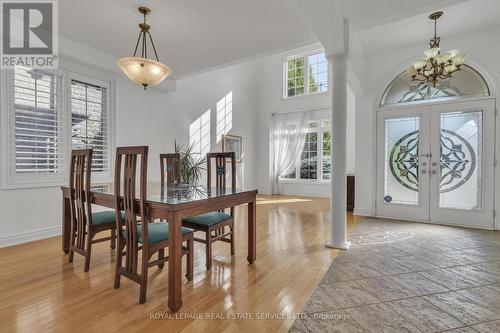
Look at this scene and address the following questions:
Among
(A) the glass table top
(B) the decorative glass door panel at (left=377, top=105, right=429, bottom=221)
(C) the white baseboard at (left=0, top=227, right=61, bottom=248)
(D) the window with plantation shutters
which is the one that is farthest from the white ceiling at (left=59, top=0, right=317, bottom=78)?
(C) the white baseboard at (left=0, top=227, right=61, bottom=248)

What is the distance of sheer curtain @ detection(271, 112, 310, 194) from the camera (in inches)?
307

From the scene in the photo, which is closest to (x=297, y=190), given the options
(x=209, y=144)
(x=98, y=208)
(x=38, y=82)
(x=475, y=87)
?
(x=209, y=144)

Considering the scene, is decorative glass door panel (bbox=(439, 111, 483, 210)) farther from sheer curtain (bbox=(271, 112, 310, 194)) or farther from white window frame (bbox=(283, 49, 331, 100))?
sheer curtain (bbox=(271, 112, 310, 194))

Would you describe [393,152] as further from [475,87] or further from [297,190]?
[297,190]

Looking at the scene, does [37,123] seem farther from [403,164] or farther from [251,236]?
[403,164]

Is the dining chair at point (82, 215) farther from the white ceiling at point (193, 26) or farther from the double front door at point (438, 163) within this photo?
the double front door at point (438, 163)

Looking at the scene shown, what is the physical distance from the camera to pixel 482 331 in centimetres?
161

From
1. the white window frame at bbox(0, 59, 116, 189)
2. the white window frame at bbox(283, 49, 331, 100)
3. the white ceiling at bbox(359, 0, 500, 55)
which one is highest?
the white window frame at bbox(283, 49, 331, 100)

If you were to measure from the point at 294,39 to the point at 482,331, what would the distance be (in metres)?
3.42

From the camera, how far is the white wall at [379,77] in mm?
4004

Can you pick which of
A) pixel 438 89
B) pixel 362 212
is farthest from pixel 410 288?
pixel 438 89

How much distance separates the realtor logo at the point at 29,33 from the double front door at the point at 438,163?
5.13 m

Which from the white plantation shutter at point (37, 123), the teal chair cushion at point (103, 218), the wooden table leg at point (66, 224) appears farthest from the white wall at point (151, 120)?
the teal chair cushion at point (103, 218)

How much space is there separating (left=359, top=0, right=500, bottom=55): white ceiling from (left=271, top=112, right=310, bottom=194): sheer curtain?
11.1 ft
